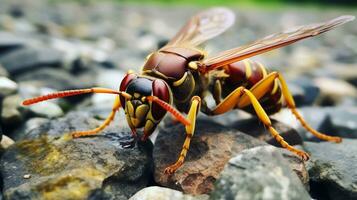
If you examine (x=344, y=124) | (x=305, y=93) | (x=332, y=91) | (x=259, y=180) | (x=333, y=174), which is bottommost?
(x=332, y=91)

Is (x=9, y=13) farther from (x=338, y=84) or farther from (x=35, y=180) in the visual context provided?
(x=35, y=180)

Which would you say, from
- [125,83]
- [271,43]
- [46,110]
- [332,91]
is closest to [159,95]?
[125,83]

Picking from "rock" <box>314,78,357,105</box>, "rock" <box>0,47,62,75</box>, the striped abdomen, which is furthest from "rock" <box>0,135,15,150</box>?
"rock" <box>314,78,357,105</box>

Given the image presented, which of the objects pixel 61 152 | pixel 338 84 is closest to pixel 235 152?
pixel 61 152

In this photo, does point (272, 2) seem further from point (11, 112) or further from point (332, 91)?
point (11, 112)

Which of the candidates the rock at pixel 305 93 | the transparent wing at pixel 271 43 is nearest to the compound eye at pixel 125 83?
the transparent wing at pixel 271 43

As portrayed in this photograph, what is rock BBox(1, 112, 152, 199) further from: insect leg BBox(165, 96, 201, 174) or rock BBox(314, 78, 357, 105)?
rock BBox(314, 78, 357, 105)
